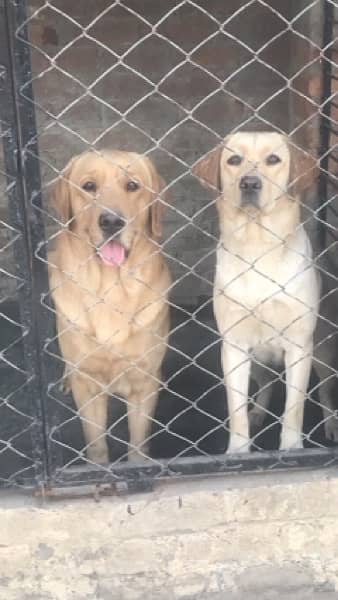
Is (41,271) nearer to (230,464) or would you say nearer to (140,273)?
(140,273)

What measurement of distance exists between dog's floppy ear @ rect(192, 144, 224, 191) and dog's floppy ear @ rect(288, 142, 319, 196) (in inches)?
10.0

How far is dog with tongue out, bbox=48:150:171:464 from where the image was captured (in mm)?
2863

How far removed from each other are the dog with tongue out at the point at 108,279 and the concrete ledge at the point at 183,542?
12.7 inches

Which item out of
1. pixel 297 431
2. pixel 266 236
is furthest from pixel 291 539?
pixel 266 236

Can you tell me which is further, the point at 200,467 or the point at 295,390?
the point at 295,390

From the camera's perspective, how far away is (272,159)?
2873 mm

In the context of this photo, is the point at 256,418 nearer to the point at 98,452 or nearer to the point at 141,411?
the point at 141,411

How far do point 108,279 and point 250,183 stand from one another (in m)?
0.61

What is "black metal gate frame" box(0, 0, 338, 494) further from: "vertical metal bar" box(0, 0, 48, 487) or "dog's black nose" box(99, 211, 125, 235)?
"dog's black nose" box(99, 211, 125, 235)

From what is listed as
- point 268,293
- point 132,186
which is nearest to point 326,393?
point 268,293

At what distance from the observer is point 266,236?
114 inches

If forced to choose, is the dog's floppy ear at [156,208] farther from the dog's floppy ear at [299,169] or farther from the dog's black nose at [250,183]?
the dog's floppy ear at [299,169]

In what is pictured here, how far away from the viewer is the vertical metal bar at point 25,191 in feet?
7.27

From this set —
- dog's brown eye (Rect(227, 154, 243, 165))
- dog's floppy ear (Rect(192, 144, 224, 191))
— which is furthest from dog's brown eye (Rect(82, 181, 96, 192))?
dog's brown eye (Rect(227, 154, 243, 165))
